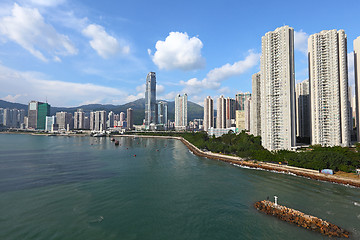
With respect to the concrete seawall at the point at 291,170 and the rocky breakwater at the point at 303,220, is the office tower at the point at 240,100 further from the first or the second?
the rocky breakwater at the point at 303,220

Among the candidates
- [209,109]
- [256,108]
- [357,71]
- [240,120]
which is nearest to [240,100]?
[209,109]

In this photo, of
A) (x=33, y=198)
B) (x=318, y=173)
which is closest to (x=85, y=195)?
(x=33, y=198)

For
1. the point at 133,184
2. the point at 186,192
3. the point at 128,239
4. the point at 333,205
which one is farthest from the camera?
the point at 133,184

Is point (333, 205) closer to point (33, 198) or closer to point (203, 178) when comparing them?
point (203, 178)

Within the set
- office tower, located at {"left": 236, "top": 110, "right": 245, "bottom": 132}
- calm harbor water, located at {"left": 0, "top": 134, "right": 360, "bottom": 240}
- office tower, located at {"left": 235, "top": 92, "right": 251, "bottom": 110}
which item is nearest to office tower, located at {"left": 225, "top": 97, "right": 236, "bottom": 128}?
office tower, located at {"left": 235, "top": 92, "right": 251, "bottom": 110}

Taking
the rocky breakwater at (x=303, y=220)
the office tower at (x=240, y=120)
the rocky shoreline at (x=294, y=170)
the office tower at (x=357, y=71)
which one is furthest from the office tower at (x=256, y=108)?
the rocky breakwater at (x=303, y=220)

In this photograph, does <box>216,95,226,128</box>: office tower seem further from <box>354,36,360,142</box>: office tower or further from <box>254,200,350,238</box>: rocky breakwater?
<box>254,200,350,238</box>: rocky breakwater

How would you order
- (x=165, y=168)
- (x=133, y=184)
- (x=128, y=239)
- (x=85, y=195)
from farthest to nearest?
(x=165, y=168)
(x=133, y=184)
(x=85, y=195)
(x=128, y=239)
